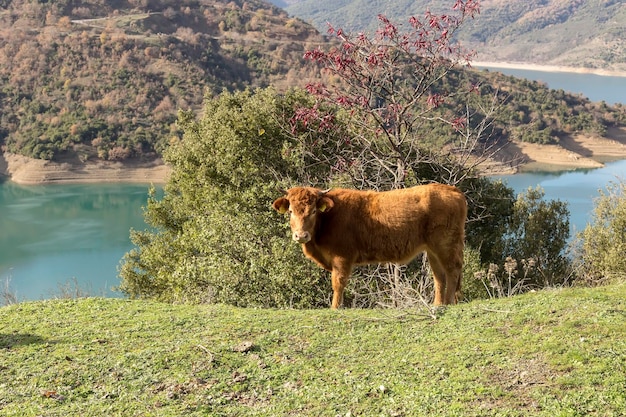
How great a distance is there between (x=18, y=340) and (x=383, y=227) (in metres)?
4.50

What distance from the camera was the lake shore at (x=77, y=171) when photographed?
176ft

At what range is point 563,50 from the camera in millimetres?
166500

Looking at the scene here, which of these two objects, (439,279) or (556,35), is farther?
(556,35)

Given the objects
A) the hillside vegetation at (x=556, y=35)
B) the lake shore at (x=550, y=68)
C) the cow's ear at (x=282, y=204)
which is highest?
the hillside vegetation at (x=556, y=35)

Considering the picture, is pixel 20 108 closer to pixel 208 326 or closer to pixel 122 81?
pixel 122 81

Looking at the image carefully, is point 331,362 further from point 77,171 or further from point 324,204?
point 77,171

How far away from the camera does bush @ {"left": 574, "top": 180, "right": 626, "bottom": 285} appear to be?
16.8 m

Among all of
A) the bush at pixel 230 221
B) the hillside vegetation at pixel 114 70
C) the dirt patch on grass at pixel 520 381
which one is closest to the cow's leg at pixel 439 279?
the dirt patch on grass at pixel 520 381

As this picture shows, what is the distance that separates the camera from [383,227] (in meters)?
7.59

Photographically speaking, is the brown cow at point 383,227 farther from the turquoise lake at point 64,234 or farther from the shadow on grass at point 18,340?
the turquoise lake at point 64,234

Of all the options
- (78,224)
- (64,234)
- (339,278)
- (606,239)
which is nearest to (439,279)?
(339,278)

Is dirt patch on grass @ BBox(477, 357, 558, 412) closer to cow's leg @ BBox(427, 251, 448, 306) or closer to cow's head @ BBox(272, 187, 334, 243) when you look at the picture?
cow's leg @ BBox(427, 251, 448, 306)

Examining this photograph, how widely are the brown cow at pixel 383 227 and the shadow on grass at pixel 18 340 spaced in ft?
10.4

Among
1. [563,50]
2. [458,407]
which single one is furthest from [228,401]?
[563,50]
